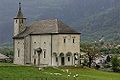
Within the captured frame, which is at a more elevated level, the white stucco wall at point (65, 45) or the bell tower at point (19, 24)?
the bell tower at point (19, 24)

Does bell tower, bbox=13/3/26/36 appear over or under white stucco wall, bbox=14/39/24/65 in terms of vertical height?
over

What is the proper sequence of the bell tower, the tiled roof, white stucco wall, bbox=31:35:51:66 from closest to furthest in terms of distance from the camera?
1. the tiled roof
2. white stucco wall, bbox=31:35:51:66
3. the bell tower

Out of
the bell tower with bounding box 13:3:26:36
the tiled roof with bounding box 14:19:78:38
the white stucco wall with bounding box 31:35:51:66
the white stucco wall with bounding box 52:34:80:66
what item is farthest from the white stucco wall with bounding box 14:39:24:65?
the white stucco wall with bounding box 52:34:80:66

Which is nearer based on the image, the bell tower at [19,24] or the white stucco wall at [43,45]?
the white stucco wall at [43,45]

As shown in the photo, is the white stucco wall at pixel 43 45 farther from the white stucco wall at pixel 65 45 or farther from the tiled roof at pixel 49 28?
the white stucco wall at pixel 65 45

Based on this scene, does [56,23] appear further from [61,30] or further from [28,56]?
[28,56]

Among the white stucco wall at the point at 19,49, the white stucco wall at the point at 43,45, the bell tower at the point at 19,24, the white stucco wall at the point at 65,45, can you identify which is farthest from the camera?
the bell tower at the point at 19,24

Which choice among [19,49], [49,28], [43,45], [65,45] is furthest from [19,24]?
[65,45]

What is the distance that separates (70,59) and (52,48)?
12.7ft

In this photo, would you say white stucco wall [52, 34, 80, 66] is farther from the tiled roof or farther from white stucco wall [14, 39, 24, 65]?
white stucco wall [14, 39, 24, 65]

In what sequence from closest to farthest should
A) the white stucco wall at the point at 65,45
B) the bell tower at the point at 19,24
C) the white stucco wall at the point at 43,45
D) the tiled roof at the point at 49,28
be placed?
1. the white stucco wall at the point at 65,45
2. the tiled roof at the point at 49,28
3. the white stucco wall at the point at 43,45
4. the bell tower at the point at 19,24

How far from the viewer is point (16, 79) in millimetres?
46438

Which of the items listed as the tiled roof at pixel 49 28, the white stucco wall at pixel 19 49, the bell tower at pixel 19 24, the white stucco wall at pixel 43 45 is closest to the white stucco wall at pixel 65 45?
the tiled roof at pixel 49 28

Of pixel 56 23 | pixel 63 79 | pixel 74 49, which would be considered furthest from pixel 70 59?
pixel 63 79
